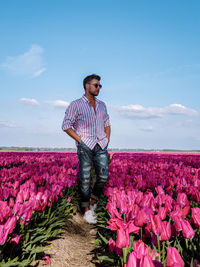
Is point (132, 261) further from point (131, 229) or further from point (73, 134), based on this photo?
point (73, 134)

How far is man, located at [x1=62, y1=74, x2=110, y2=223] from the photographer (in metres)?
3.94

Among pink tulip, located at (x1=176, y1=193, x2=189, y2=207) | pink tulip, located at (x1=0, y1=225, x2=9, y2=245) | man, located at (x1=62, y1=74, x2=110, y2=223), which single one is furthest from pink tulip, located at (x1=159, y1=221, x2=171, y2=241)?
man, located at (x1=62, y1=74, x2=110, y2=223)

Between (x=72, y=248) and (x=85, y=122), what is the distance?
1.94 metres

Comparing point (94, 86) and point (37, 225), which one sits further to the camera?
point (94, 86)

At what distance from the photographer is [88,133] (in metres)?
3.98

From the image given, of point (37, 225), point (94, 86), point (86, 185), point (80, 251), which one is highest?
point (94, 86)

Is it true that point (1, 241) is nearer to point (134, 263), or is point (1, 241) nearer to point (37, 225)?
point (134, 263)

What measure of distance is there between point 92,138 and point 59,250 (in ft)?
5.87

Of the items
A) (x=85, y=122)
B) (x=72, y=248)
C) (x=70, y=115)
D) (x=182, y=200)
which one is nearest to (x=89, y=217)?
(x=72, y=248)

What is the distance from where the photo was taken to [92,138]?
397cm

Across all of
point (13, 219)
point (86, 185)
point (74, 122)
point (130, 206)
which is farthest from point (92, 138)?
point (13, 219)

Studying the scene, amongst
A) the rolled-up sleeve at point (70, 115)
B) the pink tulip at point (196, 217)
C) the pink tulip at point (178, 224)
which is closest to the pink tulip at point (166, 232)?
the pink tulip at point (178, 224)

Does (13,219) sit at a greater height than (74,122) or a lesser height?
lesser

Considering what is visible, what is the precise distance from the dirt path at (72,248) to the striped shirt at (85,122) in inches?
51.9
